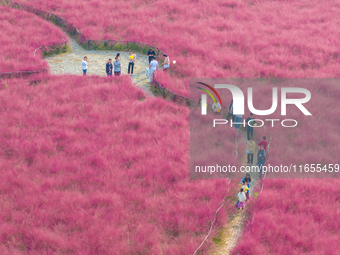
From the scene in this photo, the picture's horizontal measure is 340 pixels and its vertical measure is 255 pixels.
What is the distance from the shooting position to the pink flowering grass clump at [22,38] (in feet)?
62.2

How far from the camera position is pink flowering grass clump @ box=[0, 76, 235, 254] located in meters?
9.11

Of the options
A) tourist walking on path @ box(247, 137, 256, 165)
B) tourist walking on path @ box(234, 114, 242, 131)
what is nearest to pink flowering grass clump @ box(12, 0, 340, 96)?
tourist walking on path @ box(234, 114, 242, 131)

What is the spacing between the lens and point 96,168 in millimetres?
11750

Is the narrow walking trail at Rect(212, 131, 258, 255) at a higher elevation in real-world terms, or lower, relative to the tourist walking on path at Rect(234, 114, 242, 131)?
lower

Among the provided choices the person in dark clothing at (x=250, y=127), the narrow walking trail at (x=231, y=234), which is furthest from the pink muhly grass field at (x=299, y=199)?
the person in dark clothing at (x=250, y=127)

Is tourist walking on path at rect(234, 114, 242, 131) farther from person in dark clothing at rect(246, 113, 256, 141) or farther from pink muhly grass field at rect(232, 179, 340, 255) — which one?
pink muhly grass field at rect(232, 179, 340, 255)

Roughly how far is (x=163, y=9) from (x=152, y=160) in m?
19.8

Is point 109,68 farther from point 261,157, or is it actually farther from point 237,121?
point 261,157

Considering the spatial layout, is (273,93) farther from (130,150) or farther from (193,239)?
(193,239)

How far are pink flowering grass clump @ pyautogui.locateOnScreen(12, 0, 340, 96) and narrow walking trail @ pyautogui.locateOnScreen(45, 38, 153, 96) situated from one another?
4.62ft

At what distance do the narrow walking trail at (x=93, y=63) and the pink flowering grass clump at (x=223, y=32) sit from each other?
1408mm

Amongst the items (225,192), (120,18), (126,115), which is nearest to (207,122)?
(126,115)

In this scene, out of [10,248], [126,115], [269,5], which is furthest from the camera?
[269,5]

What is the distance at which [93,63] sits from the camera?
21.1 metres
